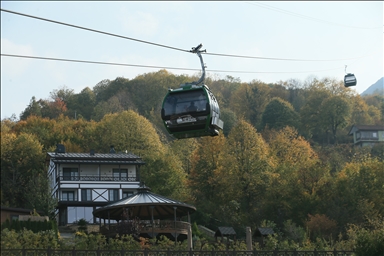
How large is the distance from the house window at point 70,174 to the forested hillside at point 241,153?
2.45 metres

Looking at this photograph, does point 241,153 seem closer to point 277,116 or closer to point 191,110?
point 277,116

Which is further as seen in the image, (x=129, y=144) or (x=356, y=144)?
(x=356, y=144)

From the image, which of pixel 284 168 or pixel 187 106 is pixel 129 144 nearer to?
pixel 284 168

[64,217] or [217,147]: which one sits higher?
[217,147]

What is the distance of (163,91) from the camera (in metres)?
109

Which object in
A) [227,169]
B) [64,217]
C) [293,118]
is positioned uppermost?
[293,118]

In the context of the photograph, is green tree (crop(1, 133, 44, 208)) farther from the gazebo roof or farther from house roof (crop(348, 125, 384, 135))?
house roof (crop(348, 125, 384, 135))

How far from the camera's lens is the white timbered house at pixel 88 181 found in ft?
228

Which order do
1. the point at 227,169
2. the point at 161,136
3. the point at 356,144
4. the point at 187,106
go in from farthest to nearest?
the point at 356,144, the point at 161,136, the point at 227,169, the point at 187,106

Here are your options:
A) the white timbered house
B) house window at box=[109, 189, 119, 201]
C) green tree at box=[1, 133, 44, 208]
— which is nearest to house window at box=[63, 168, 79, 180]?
the white timbered house

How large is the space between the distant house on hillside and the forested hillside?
1476mm

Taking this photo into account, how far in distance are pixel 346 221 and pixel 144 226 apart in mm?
19459

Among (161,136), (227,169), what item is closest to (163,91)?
(161,136)

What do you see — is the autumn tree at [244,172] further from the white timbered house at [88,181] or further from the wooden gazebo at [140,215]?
the wooden gazebo at [140,215]
